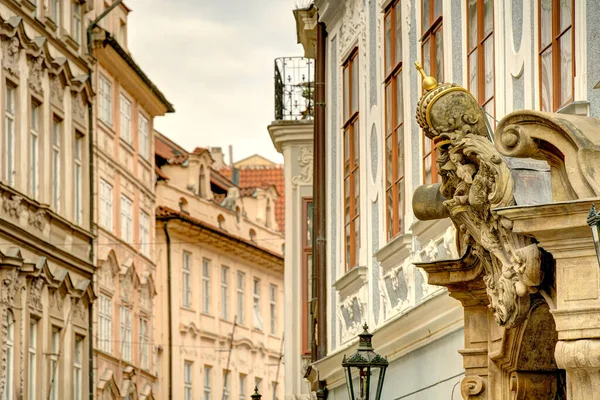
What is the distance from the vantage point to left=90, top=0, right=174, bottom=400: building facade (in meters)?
38.9

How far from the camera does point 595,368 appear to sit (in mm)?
8469

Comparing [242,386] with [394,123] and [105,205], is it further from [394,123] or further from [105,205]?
[394,123]

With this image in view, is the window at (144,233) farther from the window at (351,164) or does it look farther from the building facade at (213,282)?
the window at (351,164)

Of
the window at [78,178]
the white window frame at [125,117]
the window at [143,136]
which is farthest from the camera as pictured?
the window at [143,136]

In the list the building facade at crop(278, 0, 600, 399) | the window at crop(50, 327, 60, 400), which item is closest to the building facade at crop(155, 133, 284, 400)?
the window at crop(50, 327, 60, 400)

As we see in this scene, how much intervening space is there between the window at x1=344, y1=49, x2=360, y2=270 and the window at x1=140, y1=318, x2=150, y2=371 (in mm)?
23685

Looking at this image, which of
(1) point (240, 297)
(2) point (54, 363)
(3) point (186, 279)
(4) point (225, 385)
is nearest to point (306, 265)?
(2) point (54, 363)

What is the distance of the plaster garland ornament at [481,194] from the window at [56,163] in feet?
80.0

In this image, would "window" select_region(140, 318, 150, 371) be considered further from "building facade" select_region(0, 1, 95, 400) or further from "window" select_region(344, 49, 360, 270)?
"window" select_region(344, 49, 360, 270)

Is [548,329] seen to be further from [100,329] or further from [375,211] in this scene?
[100,329]

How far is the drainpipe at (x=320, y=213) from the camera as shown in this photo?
21.6 meters

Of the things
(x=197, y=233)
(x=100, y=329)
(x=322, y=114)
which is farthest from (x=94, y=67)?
(x=322, y=114)

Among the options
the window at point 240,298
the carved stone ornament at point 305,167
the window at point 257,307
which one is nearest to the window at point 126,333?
the window at point 240,298

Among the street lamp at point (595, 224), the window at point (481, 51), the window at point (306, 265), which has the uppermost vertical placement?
the window at point (306, 265)
